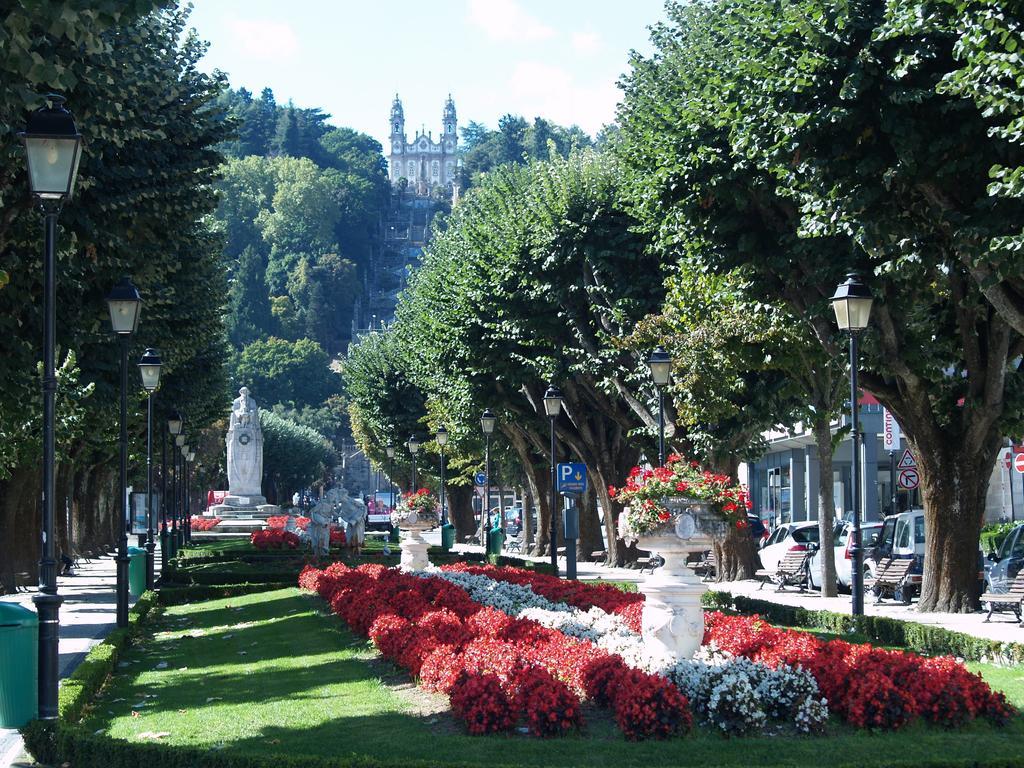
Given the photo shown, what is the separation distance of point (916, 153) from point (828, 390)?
10.9 m

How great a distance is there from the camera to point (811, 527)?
35219mm

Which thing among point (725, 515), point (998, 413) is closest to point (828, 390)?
point (998, 413)

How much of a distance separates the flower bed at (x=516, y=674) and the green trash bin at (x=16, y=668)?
344cm

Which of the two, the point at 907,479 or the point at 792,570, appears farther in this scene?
the point at 907,479

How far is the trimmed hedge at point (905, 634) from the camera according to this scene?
610 inches

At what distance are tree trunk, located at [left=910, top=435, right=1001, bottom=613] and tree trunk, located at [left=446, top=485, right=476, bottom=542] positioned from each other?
4561cm

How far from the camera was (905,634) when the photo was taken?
1712 centimetres

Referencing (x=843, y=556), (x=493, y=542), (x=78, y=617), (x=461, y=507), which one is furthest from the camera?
(x=461, y=507)

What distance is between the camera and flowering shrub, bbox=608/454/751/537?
13.7m

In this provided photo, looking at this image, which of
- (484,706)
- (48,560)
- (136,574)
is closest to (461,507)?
(136,574)

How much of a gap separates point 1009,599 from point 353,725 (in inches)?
471

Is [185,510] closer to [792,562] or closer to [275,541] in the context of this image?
[275,541]

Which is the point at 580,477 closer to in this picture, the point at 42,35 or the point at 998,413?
the point at 998,413

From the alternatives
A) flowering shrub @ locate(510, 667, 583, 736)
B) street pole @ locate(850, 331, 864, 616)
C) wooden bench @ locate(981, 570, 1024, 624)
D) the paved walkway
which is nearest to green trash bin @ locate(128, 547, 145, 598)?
the paved walkway
